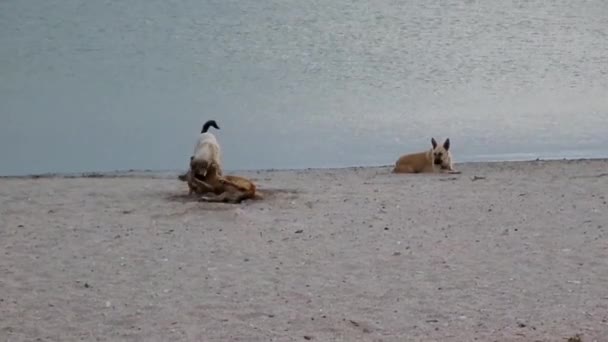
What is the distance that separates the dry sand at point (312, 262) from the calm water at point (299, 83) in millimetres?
4411

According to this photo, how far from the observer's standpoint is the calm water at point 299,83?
56.5 feet

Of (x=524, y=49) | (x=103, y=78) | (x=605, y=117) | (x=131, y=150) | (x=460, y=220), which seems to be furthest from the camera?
(x=524, y=49)

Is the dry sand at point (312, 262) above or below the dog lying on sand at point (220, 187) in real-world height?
below

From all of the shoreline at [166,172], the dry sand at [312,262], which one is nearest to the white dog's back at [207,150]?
the dry sand at [312,262]

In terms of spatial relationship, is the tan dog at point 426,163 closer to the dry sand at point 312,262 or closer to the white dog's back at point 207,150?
the dry sand at point 312,262

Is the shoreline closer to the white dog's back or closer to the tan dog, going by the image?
the tan dog

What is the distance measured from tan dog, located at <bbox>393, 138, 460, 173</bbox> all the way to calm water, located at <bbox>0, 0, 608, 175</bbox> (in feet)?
5.60

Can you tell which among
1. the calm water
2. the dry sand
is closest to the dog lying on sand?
the dry sand

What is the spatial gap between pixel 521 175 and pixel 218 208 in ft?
13.2

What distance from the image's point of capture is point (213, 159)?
35.6 feet

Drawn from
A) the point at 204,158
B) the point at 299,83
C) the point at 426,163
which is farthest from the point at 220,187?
the point at 299,83

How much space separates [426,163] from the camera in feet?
46.2

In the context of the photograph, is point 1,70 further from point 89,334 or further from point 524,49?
point 89,334

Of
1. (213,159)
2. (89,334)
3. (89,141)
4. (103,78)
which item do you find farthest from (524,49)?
(89,334)
